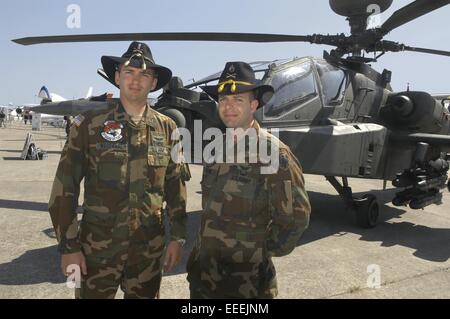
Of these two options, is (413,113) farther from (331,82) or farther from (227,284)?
(227,284)

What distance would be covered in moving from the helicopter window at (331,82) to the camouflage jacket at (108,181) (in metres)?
4.57

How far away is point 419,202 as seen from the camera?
270 inches

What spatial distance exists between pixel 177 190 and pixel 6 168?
37.1ft

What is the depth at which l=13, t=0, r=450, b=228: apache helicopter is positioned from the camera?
225 inches

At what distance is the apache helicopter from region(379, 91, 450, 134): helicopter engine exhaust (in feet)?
0.06

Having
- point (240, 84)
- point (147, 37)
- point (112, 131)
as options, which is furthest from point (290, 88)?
point (112, 131)

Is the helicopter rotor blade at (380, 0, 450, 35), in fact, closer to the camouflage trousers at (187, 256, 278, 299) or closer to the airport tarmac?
the airport tarmac

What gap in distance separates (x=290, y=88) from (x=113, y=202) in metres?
4.15

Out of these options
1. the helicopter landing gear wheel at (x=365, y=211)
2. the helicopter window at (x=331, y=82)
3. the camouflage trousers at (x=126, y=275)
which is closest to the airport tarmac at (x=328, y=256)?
the helicopter landing gear wheel at (x=365, y=211)

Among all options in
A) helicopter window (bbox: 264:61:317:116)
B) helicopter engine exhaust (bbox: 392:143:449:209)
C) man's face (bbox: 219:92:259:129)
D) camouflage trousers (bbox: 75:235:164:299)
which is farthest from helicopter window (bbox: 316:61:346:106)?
camouflage trousers (bbox: 75:235:164:299)

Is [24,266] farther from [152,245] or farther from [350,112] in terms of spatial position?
[350,112]

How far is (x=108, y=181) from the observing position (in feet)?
8.15

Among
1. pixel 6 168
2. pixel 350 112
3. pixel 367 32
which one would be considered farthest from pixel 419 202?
pixel 6 168

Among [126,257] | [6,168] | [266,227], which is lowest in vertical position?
[6,168]
